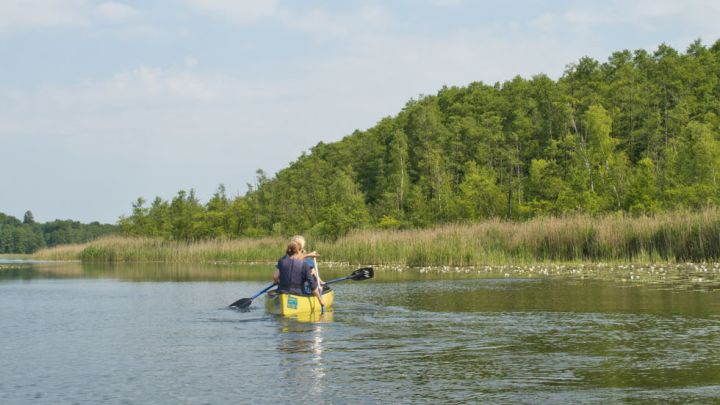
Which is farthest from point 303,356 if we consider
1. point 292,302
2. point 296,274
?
point 296,274

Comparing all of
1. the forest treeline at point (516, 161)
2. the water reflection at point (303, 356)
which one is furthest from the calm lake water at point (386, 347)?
the forest treeline at point (516, 161)

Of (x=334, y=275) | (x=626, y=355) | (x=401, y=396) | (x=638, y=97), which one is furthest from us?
(x=638, y=97)

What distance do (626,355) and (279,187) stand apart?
186 ft

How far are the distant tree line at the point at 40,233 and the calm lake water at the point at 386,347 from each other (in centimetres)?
8848

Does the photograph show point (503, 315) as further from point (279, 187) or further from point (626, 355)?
point (279, 187)

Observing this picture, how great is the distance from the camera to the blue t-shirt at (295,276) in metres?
16.5

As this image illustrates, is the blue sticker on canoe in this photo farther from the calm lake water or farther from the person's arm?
the person's arm

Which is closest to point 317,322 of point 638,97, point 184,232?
point 184,232

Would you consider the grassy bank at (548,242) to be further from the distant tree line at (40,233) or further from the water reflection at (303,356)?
the distant tree line at (40,233)

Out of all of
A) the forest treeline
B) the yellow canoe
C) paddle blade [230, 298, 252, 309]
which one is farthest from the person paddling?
the forest treeline

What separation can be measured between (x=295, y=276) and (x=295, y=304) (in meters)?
0.61

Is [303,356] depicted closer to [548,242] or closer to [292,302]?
[292,302]

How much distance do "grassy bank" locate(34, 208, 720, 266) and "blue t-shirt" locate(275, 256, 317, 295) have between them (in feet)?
51.9

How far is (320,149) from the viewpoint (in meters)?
111
